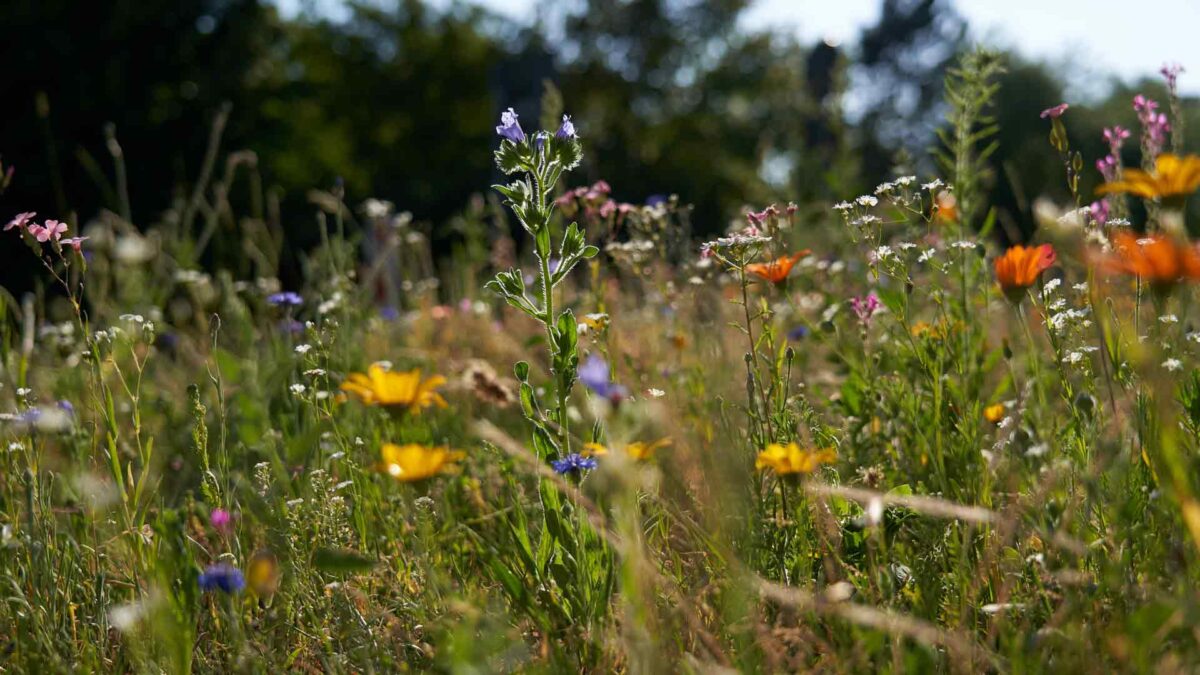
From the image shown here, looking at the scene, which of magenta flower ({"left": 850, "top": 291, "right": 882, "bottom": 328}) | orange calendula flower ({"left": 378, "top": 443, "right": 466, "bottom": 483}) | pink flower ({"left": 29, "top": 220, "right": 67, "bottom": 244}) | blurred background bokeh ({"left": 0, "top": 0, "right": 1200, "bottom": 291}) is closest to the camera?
orange calendula flower ({"left": 378, "top": 443, "right": 466, "bottom": 483})

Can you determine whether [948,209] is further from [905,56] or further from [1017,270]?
[905,56]

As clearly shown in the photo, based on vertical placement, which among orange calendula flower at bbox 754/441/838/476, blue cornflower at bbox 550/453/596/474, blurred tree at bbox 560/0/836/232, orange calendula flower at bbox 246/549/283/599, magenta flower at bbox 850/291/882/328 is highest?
blurred tree at bbox 560/0/836/232

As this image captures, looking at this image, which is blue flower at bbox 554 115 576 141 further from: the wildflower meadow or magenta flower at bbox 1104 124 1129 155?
magenta flower at bbox 1104 124 1129 155

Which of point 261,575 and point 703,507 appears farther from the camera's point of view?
point 703,507

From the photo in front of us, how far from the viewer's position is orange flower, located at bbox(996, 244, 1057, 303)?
5.45 ft

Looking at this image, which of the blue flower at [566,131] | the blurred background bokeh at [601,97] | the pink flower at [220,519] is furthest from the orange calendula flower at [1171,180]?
the blurred background bokeh at [601,97]

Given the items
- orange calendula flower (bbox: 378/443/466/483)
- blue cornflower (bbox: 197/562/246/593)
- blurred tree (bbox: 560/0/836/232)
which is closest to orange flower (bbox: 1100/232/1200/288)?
orange calendula flower (bbox: 378/443/466/483)

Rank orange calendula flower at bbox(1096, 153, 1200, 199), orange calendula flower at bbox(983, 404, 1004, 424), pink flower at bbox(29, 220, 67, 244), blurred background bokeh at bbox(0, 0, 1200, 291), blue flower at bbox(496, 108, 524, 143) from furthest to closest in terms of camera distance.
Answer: blurred background bokeh at bbox(0, 0, 1200, 291)
orange calendula flower at bbox(983, 404, 1004, 424)
pink flower at bbox(29, 220, 67, 244)
blue flower at bbox(496, 108, 524, 143)
orange calendula flower at bbox(1096, 153, 1200, 199)

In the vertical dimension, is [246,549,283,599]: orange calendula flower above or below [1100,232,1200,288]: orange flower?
below

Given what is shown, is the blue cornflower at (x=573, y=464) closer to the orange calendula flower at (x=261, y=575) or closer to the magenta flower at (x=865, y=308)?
the orange calendula flower at (x=261, y=575)

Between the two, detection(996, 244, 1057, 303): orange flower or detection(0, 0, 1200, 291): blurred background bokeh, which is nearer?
detection(996, 244, 1057, 303): orange flower

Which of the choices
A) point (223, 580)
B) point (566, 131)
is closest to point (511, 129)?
point (566, 131)

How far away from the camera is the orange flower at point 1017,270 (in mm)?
1662

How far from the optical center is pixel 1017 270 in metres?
1.67
